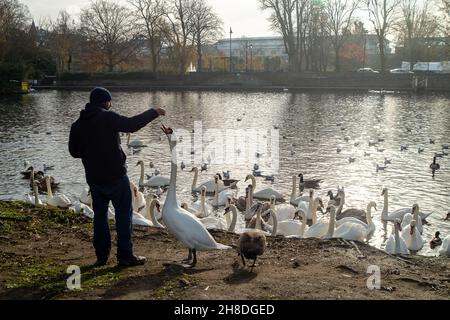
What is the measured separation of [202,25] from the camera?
74.4m

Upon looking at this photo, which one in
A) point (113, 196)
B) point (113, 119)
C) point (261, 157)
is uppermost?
point (113, 119)

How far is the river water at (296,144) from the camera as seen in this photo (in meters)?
16.0

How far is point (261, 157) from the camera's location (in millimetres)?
21062

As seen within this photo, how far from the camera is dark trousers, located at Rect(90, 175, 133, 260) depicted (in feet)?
19.7

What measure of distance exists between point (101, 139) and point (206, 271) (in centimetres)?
196

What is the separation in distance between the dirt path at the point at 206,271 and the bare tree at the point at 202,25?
68258 mm

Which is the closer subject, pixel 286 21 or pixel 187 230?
pixel 187 230

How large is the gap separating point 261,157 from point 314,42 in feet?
189

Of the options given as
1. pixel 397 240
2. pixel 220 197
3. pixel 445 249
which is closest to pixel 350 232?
pixel 397 240

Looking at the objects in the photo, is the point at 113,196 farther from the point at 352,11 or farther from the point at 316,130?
the point at 352,11

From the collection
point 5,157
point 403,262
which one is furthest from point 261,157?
point 403,262

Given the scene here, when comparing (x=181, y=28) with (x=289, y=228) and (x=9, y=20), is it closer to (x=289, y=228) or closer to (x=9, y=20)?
(x=9, y=20)

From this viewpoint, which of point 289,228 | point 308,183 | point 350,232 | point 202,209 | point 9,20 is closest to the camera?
point 350,232

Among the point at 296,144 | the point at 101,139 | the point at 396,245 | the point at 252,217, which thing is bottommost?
the point at 252,217
